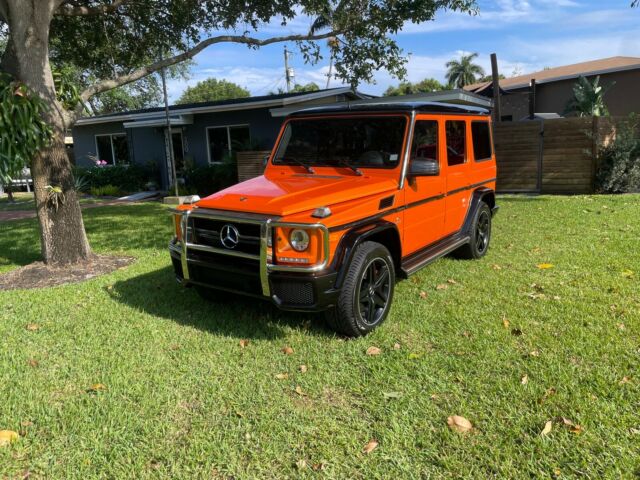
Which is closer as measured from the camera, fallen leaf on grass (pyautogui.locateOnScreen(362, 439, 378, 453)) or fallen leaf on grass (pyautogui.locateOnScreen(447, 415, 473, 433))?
fallen leaf on grass (pyautogui.locateOnScreen(362, 439, 378, 453))

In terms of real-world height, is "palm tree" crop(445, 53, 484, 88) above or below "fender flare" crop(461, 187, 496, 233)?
above

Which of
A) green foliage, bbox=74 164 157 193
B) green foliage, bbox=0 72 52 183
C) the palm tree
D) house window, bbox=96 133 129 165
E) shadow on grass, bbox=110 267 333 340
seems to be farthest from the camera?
the palm tree

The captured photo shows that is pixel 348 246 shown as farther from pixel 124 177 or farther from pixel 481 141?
pixel 124 177

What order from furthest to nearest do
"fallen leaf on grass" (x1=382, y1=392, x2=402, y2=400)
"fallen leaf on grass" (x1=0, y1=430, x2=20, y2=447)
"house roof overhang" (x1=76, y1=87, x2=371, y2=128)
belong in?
1. "house roof overhang" (x1=76, y1=87, x2=371, y2=128)
2. "fallen leaf on grass" (x1=382, y1=392, x2=402, y2=400)
3. "fallen leaf on grass" (x1=0, y1=430, x2=20, y2=447)

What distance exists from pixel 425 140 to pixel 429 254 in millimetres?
1188

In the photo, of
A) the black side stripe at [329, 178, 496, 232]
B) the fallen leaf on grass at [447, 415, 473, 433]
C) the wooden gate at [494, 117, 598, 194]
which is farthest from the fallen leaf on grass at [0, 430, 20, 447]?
the wooden gate at [494, 117, 598, 194]

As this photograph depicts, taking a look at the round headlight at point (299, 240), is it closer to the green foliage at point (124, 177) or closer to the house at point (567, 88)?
the green foliage at point (124, 177)

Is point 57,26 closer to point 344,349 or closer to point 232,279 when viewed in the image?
point 232,279

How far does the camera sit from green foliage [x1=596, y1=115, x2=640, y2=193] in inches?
460

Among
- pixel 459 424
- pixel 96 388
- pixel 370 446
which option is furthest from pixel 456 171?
pixel 96 388

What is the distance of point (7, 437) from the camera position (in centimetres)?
277

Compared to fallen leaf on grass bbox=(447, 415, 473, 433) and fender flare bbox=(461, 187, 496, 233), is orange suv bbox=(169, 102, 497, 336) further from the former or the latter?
fallen leaf on grass bbox=(447, 415, 473, 433)

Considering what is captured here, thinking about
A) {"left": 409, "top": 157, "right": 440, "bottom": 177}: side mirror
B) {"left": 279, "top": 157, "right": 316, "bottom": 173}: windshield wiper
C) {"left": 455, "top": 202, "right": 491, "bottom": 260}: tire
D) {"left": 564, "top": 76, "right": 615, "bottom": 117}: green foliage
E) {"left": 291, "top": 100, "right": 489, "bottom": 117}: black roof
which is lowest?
{"left": 455, "top": 202, "right": 491, "bottom": 260}: tire

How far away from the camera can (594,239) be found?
7.02 m
